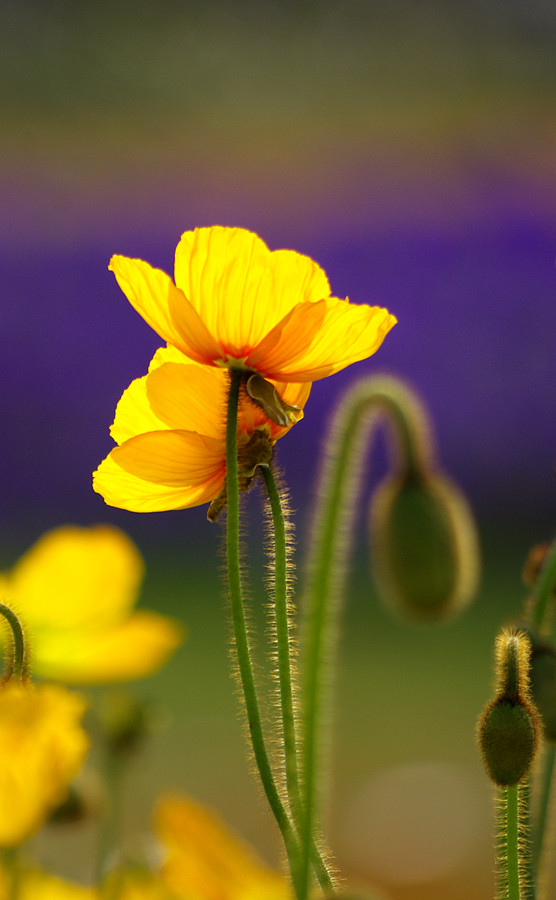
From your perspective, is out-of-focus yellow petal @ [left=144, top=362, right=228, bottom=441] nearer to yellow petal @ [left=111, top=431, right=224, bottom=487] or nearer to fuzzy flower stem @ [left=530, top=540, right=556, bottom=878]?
yellow petal @ [left=111, top=431, right=224, bottom=487]

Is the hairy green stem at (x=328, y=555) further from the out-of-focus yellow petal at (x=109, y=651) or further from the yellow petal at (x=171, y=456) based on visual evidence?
the out-of-focus yellow petal at (x=109, y=651)

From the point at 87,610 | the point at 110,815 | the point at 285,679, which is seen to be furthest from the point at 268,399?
the point at 110,815

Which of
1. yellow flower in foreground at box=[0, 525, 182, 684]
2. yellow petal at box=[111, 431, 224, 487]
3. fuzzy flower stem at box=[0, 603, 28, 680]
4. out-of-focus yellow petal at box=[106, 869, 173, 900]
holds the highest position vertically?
yellow petal at box=[111, 431, 224, 487]

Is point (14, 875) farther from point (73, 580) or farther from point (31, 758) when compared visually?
point (73, 580)

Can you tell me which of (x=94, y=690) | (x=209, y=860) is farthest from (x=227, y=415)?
(x=94, y=690)

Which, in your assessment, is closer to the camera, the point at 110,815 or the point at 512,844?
the point at 512,844

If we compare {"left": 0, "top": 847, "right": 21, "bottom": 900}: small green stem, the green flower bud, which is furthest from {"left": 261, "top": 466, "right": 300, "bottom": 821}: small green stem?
the green flower bud

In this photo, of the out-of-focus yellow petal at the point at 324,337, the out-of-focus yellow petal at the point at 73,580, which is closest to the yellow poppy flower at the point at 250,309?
the out-of-focus yellow petal at the point at 324,337
